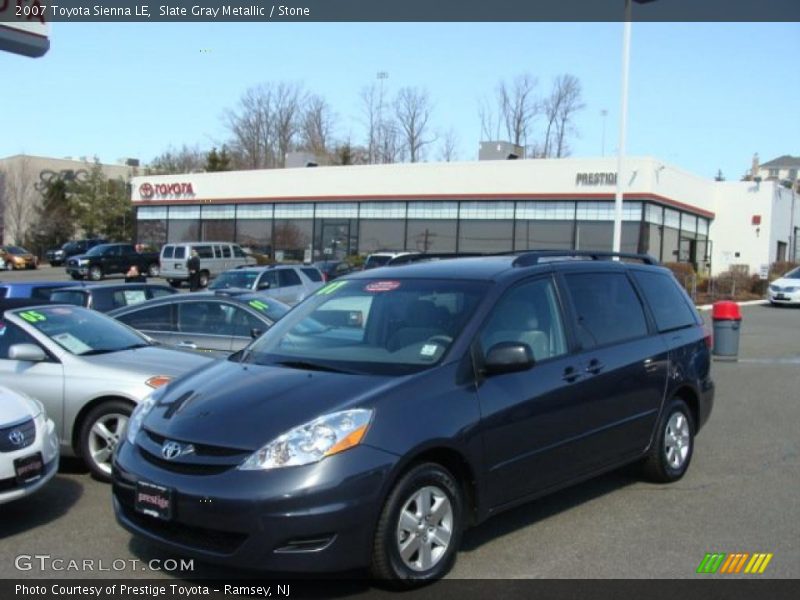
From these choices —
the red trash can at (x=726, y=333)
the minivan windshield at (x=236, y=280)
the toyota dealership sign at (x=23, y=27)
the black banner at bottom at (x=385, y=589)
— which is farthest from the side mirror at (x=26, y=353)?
the minivan windshield at (x=236, y=280)

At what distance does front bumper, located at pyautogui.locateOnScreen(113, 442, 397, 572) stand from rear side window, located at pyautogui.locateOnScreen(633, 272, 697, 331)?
Answer: 137 inches

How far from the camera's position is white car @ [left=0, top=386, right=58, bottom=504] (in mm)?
5312

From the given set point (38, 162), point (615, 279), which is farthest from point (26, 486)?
point (38, 162)

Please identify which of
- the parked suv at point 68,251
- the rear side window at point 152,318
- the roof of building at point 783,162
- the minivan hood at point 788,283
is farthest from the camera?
the roof of building at point 783,162

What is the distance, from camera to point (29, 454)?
5.47 metres

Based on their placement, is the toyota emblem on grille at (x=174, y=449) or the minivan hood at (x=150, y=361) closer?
the toyota emblem on grille at (x=174, y=449)

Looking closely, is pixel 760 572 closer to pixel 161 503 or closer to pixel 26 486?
pixel 161 503

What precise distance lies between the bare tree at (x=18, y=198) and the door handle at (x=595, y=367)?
225 ft

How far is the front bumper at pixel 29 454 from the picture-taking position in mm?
5277

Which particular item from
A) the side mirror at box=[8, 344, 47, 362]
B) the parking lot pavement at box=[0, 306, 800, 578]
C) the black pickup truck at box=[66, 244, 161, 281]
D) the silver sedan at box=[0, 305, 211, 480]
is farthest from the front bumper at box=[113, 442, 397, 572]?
the black pickup truck at box=[66, 244, 161, 281]

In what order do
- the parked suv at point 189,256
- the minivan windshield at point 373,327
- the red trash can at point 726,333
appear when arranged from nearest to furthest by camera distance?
1. the minivan windshield at point 373,327
2. the red trash can at point 726,333
3. the parked suv at point 189,256

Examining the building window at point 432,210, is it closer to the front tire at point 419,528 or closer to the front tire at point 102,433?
the front tire at point 102,433

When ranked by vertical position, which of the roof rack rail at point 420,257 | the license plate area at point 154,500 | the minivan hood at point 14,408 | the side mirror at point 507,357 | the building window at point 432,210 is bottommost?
the license plate area at point 154,500

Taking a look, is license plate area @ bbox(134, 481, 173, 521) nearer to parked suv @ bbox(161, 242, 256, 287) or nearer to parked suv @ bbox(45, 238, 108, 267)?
parked suv @ bbox(161, 242, 256, 287)
